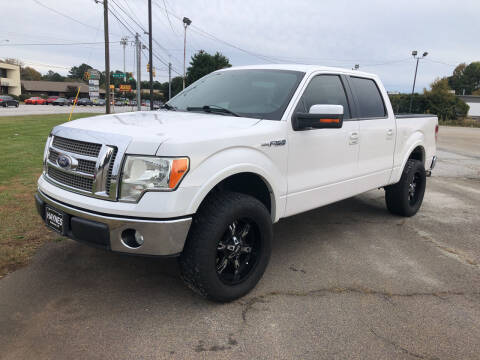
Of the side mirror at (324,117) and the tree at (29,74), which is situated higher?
the tree at (29,74)

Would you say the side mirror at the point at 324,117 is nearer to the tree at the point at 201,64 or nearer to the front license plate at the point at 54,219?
the front license plate at the point at 54,219

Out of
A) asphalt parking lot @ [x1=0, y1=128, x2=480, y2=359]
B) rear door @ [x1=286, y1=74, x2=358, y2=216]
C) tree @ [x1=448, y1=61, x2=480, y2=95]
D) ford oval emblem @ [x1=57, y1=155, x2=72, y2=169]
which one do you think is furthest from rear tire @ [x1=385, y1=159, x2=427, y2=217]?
tree @ [x1=448, y1=61, x2=480, y2=95]

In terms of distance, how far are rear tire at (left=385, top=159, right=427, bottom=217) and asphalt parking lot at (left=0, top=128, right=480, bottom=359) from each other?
2.98 ft

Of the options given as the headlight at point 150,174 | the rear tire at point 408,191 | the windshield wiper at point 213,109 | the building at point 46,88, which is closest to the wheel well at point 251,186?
the windshield wiper at point 213,109

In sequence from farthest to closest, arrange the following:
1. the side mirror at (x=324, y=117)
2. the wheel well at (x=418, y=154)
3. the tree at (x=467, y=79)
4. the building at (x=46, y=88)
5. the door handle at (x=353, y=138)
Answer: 1. the tree at (x=467, y=79)
2. the building at (x=46, y=88)
3. the wheel well at (x=418, y=154)
4. the door handle at (x=353, y=138)
5. the side mirror at (x=324, y=117)

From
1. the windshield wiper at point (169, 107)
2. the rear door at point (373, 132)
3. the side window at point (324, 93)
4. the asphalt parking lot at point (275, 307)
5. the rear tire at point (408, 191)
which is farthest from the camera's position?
the rear tire at point (408, 191)

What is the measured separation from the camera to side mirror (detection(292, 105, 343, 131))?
11.1ft

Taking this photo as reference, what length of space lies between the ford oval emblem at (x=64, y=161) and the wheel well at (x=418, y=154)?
4658 millimetres

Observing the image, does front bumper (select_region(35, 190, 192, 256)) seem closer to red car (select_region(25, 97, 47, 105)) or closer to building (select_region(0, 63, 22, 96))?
red car (select_region(25, 97, 47, 105))

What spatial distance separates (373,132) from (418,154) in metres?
1.67

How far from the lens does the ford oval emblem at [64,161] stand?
2969mm

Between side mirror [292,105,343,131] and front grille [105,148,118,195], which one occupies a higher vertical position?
side mirror [292,105,343,131]

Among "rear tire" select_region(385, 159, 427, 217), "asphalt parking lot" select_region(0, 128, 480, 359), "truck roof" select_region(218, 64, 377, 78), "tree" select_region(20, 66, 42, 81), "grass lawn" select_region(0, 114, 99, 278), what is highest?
"tree" select_region(20, 66, 42, 81)

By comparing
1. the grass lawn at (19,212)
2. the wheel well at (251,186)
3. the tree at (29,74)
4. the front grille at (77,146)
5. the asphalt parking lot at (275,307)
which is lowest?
the asphalt parking lot at (275,307)
